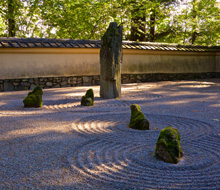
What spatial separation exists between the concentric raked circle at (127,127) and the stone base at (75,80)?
6.64 m

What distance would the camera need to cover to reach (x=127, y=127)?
4586mm

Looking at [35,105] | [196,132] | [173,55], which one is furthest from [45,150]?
[173,55]

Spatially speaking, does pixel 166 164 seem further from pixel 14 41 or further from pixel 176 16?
pixel 176 16

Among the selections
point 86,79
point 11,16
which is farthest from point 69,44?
point 11,16

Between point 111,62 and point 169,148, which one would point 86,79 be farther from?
point 169,148

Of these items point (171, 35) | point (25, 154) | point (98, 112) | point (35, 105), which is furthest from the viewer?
point (171, 35)

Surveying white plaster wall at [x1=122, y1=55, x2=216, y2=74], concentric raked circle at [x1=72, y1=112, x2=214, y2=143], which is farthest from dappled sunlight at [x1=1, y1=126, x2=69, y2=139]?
white plaster wall at [x1=122, y1=55, x2=216, y2=74]

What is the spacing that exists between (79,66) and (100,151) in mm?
9486

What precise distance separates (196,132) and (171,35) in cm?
1568

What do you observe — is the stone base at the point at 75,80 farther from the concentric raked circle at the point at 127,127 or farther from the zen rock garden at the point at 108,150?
the concentric raked circle at the point at 127,127

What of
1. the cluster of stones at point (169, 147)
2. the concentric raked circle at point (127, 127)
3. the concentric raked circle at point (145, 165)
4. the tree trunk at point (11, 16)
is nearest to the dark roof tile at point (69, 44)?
the tree trunk at point (11, 16)

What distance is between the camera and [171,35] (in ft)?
61.8

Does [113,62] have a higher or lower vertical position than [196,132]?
higher

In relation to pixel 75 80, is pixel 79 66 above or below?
above
